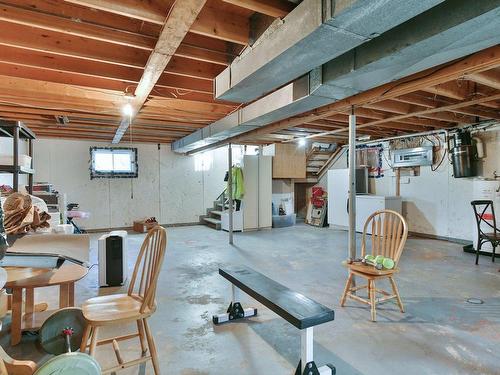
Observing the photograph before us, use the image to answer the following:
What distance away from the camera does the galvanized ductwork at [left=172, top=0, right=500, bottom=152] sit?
1.51m

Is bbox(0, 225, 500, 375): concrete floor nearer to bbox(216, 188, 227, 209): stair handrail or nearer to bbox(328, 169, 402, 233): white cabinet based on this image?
bbox(328, 169, 402, 233): white cabinet

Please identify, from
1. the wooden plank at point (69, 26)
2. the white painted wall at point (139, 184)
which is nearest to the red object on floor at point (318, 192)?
the white painted wall at point (139, 184)

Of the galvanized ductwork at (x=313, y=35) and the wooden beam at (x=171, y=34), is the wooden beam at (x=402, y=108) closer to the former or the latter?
the galvanized ductwork at (x=313, y=35)

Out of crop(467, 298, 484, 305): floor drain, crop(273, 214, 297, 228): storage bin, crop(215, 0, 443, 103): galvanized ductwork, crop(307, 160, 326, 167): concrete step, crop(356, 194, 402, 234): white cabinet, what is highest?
crop(215, 0, 443, 103): galvanized ductwork

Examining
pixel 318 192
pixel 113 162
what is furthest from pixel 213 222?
pixel 318 192

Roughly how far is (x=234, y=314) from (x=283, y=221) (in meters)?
5.48

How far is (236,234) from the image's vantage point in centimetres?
702

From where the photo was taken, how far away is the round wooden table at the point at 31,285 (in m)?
1.85

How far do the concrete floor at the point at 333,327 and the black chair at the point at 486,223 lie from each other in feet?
1.04

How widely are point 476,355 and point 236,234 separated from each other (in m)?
5.29

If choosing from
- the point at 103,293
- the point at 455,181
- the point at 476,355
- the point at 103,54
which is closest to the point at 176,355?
the point at 103,293

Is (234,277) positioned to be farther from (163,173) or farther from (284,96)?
(163,173)

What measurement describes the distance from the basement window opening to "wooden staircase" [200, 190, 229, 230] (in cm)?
227

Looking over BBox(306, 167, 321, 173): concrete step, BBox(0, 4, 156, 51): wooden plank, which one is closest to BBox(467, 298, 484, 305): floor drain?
BBox(0, 4, 156, 51): wooden plank
